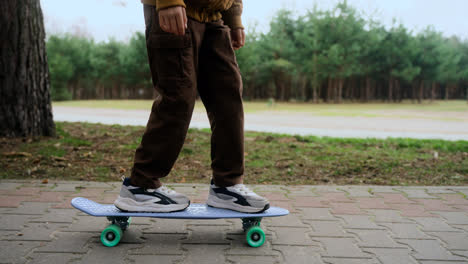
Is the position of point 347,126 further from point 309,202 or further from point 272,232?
point 272,232

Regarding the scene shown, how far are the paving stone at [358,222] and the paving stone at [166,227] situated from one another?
1095 millimetres

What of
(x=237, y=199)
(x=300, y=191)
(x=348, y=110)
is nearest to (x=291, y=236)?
(x=237, y=199)

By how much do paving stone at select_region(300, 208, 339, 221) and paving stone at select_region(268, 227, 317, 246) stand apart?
0.98 feet

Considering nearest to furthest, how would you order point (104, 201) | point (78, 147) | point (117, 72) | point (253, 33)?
point (104, 201) → point (78, 147) → point (253, 33) → point (117, 72)

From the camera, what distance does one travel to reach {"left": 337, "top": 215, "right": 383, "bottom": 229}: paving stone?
110 inches

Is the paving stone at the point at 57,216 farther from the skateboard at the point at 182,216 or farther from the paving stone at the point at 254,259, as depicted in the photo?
the paving stone at the point at 254,259

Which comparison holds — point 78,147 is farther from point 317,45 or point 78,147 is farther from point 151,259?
point 317,45

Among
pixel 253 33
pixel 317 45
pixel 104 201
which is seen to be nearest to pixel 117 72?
pixel 253 33

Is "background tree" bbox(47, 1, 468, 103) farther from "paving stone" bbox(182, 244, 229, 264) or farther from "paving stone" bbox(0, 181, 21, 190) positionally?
"paving stone" bbox(182, 244, 229, 264)

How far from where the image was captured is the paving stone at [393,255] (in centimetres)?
219

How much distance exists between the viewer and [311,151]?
5988 millimetres

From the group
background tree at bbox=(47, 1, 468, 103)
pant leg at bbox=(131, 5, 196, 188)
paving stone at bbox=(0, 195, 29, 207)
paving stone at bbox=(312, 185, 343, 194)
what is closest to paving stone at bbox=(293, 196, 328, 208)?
paving stone at bbox=(312, 185, 343, 194)

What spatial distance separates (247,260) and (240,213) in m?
0.32

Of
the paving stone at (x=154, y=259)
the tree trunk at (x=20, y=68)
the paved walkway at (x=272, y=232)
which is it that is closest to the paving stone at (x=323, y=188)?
the paved walkway at (x=272, y=232)
